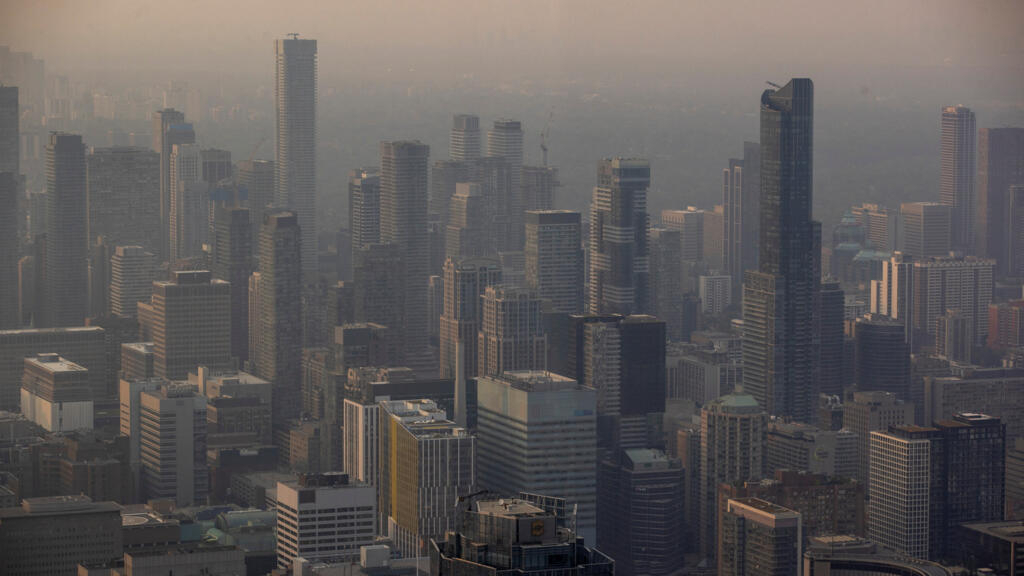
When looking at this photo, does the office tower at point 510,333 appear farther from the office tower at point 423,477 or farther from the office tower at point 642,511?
the office tower at point 423,477

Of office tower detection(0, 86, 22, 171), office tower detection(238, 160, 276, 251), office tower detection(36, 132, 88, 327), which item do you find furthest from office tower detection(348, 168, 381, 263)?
office tower detection(0, 86, 22, 171)

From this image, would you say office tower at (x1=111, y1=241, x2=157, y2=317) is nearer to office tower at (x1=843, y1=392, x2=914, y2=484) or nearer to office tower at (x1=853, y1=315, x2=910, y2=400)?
office tower at (x1=853, y1=315, x2=910, y2=400)

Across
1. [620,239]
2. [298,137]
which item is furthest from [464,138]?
[620,239]

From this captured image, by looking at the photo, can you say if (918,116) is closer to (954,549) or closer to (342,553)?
(954,549)

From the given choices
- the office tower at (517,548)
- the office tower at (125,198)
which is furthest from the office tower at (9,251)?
the office tower at (517,548)

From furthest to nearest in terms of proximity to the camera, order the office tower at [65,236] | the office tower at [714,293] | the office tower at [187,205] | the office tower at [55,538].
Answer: the office tower at [187,205] < the office tower at [714,293] < the office tower at [65,236] < the office tower at [55,538]
